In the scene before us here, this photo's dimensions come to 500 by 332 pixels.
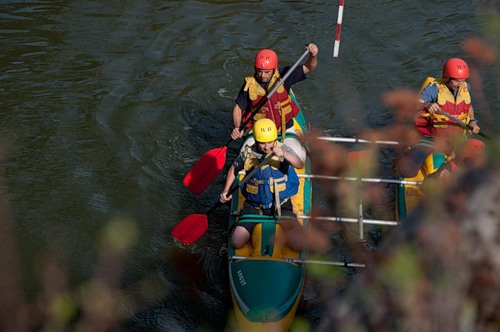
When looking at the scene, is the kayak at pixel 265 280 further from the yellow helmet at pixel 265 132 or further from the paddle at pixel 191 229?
the yellow helmet at pixel 265 132

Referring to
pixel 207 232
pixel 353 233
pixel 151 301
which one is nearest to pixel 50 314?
pixel 151 301

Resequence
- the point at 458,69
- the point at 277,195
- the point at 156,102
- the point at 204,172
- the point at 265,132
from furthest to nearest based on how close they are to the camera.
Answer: the point at 156,102 → the point at 204,172 → the point at 458,69 → the point at 277,195 → the point at 265,132

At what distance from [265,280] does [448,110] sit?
3.22 m

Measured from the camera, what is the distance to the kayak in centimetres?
552

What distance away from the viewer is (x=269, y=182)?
20.6 feet

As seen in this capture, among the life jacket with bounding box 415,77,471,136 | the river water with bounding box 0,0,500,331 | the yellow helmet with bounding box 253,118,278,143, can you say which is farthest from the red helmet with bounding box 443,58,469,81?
the yellow helmet with bounding box 253,118,278,143

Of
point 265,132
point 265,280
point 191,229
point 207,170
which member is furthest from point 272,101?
point 265,280

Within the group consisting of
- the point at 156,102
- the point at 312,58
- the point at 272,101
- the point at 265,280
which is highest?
the point at 312,58

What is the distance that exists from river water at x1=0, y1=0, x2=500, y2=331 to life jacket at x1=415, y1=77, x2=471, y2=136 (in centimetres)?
192

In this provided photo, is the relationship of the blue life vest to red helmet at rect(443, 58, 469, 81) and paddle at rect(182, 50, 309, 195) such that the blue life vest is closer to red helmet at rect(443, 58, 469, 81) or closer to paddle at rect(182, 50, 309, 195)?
paddle at rect(182, 50, 309, 195)

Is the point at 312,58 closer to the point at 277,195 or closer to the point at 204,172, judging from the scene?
the point at 204,172

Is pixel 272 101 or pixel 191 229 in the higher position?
pixel 272 101

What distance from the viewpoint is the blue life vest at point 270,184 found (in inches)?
247

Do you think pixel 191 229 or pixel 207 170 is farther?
pixel 207 170
